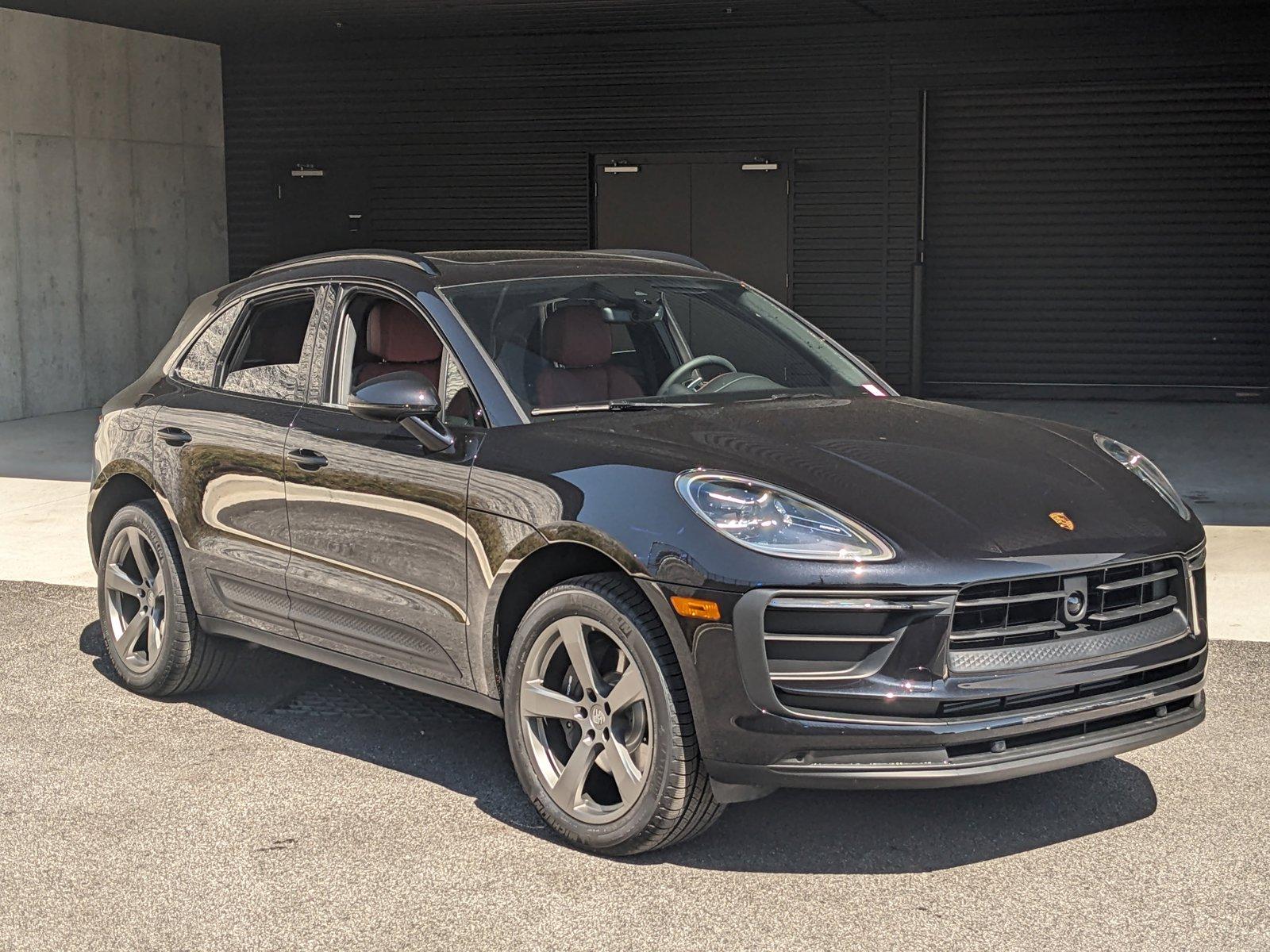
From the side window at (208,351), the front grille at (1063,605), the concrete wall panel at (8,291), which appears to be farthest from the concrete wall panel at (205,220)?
the front grille at (1063,605)

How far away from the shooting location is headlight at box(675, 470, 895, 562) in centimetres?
388

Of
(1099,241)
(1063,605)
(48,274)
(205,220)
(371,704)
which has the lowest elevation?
(371,704)

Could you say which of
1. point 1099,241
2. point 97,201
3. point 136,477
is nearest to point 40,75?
point 97,201

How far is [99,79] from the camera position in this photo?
51.1 feet

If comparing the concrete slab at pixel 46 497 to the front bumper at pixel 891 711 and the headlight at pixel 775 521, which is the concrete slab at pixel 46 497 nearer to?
the headlight at pixel 775 521

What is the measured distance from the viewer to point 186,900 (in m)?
3.94

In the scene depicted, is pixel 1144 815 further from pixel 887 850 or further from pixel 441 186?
pixel 441 186

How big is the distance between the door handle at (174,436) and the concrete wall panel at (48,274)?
9.84 metres

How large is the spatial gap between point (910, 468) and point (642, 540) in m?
0.75

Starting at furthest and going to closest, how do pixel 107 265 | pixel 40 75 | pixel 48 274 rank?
pixel 107 265
pixel 48 274
pixel 40 75

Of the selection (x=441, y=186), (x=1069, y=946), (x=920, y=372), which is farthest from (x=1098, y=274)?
(x=1069, y=946)

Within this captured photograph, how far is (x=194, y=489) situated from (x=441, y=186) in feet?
39.2

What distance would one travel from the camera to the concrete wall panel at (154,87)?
1614 cm

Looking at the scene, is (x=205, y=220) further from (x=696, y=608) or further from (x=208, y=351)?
(x=696, y=608)
